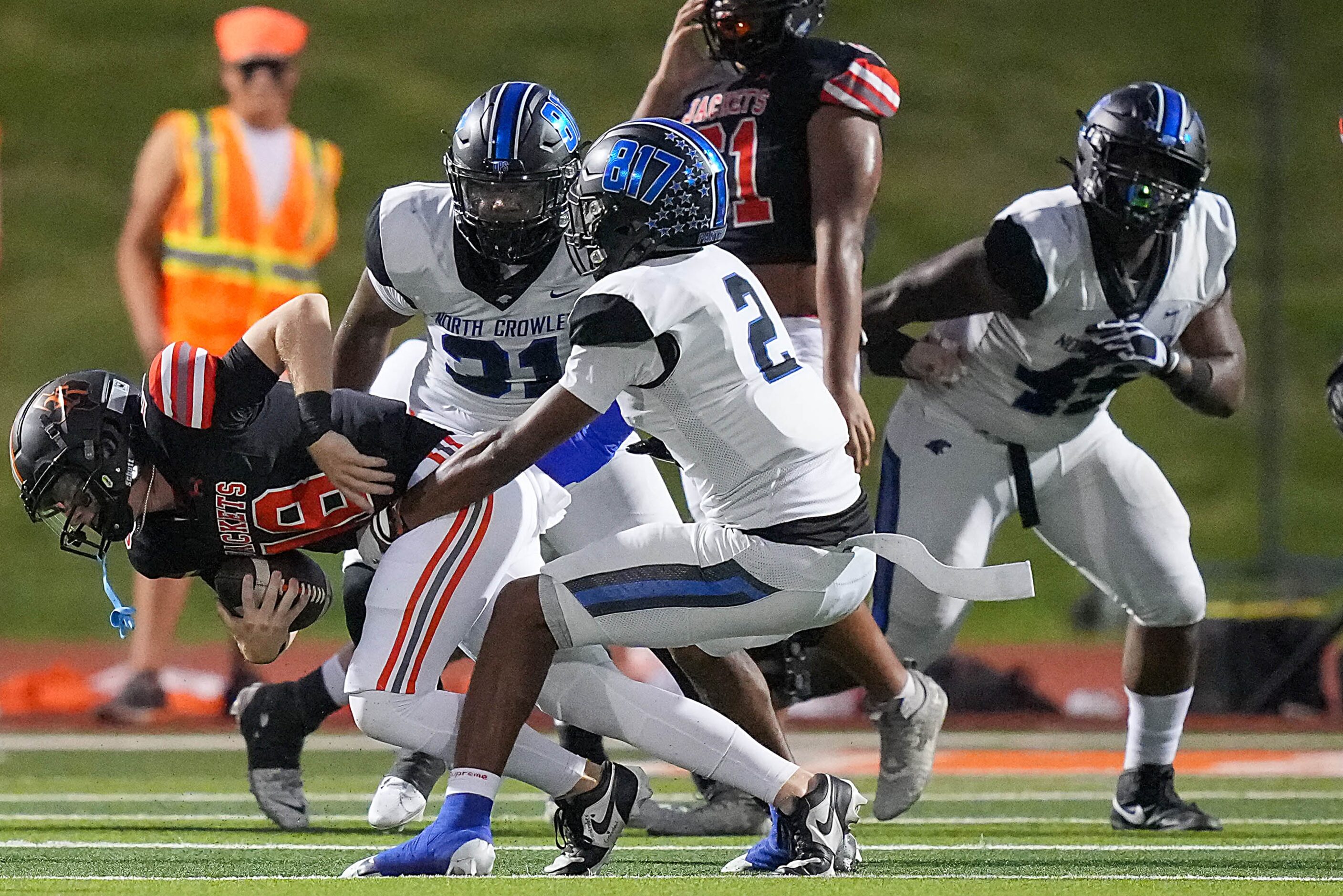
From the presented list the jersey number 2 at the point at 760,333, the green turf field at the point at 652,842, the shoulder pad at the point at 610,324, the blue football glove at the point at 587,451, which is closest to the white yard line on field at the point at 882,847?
the green turf field at the point at 652,842

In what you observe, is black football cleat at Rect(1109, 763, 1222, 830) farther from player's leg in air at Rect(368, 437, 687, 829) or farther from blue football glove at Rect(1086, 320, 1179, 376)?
player's leg in air at Rect(368, 437, 687, 829)

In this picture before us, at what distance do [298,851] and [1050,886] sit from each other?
1.63 meters

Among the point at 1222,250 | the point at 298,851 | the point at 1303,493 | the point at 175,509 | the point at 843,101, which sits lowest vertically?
the point at 1303,493

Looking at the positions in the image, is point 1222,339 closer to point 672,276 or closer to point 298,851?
point 672,276

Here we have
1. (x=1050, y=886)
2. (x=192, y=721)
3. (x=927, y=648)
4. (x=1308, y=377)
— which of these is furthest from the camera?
(x=1308, y=377)

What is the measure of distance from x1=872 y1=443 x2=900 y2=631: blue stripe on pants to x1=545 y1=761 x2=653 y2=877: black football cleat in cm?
139

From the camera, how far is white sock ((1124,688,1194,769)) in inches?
191

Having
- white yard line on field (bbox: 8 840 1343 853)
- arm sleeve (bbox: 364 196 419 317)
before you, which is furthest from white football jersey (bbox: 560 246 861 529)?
white yard line on field (bbox: 8 840 1343 853)

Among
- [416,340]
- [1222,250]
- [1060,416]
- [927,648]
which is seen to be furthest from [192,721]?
[1222,250]

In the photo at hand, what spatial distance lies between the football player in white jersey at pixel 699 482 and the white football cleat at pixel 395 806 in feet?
1.63

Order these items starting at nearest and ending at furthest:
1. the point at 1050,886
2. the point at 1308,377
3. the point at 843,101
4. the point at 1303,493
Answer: the point at 1050,886 → the point at 843,101 → the point at 1303,493 → the point at 1308,377

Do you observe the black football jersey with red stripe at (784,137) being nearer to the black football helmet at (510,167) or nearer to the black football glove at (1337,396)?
the black football helmet at (510,167)

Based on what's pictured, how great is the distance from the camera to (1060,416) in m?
4.89

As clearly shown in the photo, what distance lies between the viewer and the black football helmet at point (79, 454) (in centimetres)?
387
